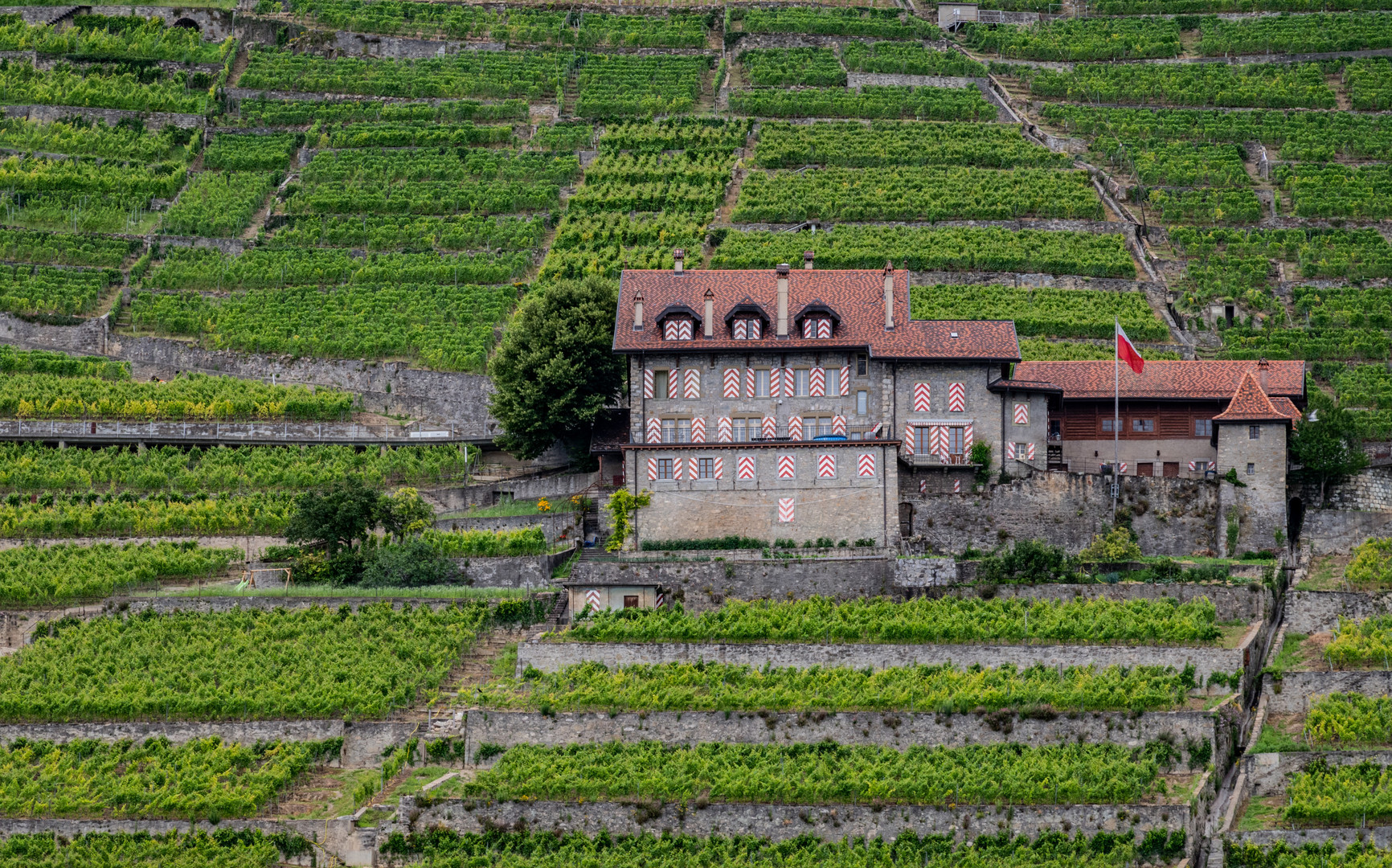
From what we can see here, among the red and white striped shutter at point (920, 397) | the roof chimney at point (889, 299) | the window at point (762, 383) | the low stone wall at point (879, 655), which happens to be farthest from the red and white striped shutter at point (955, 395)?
the low stone wall at point (879, 655)

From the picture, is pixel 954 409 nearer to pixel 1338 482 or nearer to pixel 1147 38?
pixel 1338 482

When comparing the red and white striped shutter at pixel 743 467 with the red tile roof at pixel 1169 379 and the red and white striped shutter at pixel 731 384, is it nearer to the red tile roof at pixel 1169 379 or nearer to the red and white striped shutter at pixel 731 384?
the red and white striped shutter at pixel 731 384

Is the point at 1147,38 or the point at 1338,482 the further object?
the point at 1147,38

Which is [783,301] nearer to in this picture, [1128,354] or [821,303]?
[821,303]

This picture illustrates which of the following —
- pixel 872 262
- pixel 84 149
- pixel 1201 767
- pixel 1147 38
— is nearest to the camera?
pixel 1201 767

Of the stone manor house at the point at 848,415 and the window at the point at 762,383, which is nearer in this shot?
the stone manor house at the point at 848,415

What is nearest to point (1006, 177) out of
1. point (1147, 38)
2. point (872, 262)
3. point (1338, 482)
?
point (872, 262)

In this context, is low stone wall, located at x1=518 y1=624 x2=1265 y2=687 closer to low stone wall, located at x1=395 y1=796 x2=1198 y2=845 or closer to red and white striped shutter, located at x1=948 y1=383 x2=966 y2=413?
low stone wall, located at x1=395 y1=796 x2=1198 y2=845

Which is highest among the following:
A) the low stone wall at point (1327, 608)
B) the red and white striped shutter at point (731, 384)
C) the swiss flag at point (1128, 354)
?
the swiss flag at point (1128, 354)
